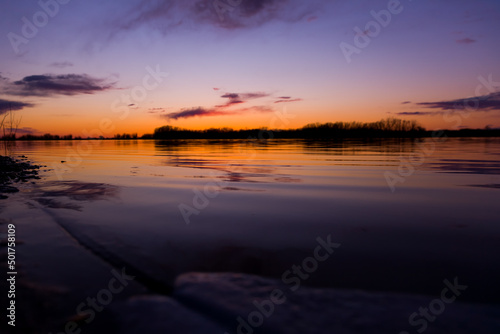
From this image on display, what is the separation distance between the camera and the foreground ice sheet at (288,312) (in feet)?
7.30

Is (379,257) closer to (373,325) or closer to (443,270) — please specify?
(443,270)

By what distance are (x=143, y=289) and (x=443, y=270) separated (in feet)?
10.8

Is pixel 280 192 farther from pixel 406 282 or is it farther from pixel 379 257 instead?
pixel 406 282

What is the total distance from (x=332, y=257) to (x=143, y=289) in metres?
2.27

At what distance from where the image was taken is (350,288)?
2803 mm

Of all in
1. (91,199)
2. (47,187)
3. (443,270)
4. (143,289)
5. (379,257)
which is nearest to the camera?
(143,289)

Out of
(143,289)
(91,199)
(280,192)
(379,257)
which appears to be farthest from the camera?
(280,192)

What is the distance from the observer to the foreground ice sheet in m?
2.22

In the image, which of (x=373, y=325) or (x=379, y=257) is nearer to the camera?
(x=373, y=325)

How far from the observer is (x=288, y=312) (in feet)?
7.93

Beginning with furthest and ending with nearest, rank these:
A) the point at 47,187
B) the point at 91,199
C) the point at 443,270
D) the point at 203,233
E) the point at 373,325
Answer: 1. the point at 47,187
2. the point at 91,199
3. the point at 203,233
4. the point at 443,270
5. the point at 373,325

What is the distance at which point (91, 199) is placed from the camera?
6773mm

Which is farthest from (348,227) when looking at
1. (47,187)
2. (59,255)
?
(47,187)

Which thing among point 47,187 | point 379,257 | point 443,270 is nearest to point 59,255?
point 379,257
